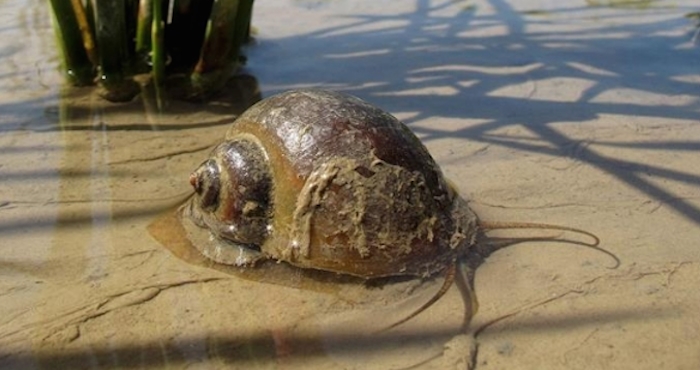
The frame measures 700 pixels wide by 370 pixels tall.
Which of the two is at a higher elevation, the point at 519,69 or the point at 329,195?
the point at 329,195

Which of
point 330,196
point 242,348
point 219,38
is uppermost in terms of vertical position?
point 330,196

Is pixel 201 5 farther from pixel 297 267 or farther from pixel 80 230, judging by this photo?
pixel 297 267

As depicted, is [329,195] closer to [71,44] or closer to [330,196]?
[330,196]

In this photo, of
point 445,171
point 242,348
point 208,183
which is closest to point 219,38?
point 445,171

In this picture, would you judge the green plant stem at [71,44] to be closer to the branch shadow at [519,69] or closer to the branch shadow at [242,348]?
the branch shadow at [519,69]

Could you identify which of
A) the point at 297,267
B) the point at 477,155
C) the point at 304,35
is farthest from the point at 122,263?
the point at 304,35

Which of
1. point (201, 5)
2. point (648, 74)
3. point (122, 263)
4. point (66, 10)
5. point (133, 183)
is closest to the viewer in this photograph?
point (122, 263)

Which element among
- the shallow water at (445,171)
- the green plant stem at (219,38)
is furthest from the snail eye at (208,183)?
the green plant stem at (219,38)
